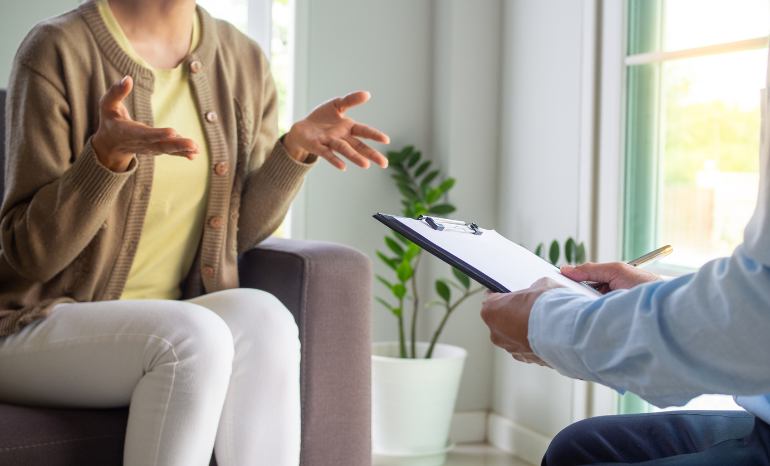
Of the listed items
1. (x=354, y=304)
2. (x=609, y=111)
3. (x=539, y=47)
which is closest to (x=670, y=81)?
(x=609, y=111)

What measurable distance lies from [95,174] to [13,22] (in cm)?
117

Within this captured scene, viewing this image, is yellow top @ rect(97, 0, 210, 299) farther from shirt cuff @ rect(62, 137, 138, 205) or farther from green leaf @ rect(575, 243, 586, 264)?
green leaf @ rect(575, 243, 586, 264)

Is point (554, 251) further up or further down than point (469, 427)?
further up

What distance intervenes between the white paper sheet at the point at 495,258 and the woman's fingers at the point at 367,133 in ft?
1.39

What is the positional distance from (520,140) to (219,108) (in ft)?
3.47

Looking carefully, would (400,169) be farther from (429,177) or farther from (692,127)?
(692,127)

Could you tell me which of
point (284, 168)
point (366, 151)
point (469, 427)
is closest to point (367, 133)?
point (366, 151)

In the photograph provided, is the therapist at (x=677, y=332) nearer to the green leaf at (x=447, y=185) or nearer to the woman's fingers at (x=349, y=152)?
the woman's fingers at (x=349, y=152)

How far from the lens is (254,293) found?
3.76ft

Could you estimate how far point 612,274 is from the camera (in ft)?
2.61

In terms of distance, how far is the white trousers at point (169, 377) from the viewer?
0.90 m

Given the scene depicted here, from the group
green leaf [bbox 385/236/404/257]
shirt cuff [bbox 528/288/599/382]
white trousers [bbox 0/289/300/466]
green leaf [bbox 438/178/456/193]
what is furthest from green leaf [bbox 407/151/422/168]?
shirt cuff [bbox 528/288/599/382]

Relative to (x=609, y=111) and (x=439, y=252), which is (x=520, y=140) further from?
(x=439, y=252)

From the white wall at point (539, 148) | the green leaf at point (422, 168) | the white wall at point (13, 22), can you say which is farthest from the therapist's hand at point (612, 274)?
the white wall at point (13, 22)
